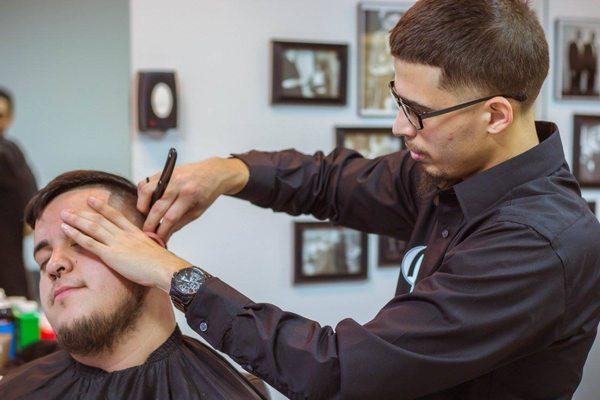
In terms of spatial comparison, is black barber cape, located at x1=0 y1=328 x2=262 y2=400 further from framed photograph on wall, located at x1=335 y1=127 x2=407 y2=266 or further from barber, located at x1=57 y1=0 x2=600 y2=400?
framed photograph on wall, located at x1=335 y1=127 x2=407 y2=266

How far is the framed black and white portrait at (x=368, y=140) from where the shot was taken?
9.91 feet

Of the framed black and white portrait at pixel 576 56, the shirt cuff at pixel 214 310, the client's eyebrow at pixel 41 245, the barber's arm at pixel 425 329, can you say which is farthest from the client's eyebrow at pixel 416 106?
the framed black and white portrait at pixel 576 56

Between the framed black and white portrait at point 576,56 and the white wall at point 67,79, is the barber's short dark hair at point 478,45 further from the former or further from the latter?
the framed black and white portrait at point 576,56

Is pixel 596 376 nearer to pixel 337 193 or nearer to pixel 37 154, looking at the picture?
pixel 337 193

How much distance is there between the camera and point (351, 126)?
119 inches

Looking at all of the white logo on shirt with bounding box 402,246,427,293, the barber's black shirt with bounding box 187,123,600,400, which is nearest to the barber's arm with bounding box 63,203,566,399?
the barber's black shirt with bounding box 187,123,600,400

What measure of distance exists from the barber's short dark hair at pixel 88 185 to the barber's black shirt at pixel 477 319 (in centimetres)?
38

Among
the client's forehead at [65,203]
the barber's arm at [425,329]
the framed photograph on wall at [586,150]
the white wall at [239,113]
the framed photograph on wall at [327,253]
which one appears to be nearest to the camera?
the barber's arm at [425,329]

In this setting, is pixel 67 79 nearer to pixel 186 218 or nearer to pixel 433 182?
pixel 186 218

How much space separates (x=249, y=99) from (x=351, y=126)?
43 centimetres

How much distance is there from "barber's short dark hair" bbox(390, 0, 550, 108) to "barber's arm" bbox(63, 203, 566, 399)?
0.95 feet

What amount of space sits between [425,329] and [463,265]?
14 cm

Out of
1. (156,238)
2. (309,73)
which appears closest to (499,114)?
(156,238)

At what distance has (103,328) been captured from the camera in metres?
1.68
